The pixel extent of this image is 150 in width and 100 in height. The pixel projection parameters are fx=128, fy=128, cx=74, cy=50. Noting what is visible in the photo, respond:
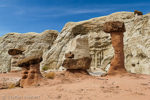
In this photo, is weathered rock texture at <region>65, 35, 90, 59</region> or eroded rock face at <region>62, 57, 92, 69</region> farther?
weathered rock texture at <region>65, 35, 90, 59</region>

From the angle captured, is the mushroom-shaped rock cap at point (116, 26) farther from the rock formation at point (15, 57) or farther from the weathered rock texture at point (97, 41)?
the rock formation at point (15, 57)

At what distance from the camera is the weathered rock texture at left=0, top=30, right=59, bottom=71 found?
28672mm

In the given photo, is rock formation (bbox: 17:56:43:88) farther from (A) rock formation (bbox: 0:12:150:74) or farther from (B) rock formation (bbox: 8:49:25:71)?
(A) rock formation (bbox: 0:12:150:74)

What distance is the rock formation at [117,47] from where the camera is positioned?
962 centimetres

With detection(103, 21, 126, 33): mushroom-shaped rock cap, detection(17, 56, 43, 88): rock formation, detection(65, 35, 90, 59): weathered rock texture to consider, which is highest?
detection(103, 21, 126, 33): mushroom-shaped rock cap

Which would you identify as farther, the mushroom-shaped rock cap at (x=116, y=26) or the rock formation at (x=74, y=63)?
the mushroom-shaped rock cap at (x=116, y=26)

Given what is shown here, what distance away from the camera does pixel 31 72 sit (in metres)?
7.45

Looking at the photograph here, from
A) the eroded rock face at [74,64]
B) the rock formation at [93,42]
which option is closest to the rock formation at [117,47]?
the eroded rock face at [74,64]

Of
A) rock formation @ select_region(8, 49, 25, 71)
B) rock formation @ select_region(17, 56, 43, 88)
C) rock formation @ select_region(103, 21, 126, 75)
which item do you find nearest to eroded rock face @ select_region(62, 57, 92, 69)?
rock formation @ select_region(17, 56, 43, 88)

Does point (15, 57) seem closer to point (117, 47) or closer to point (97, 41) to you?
point (117, 47)

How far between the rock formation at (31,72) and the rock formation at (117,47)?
17.5ft

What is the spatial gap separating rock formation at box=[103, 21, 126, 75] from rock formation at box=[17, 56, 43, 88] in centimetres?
534

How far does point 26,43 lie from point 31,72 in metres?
24.3

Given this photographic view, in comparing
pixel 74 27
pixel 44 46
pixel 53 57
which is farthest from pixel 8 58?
pixel 74 27
